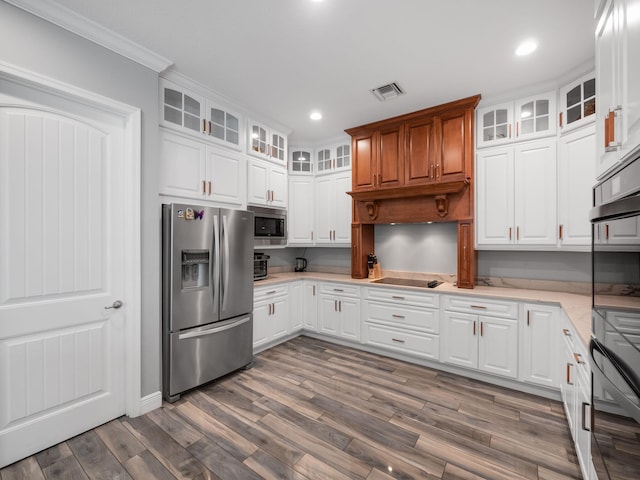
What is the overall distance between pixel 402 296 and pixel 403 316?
0.23m

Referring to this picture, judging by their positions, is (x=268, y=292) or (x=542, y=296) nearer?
(x=542, y=296)

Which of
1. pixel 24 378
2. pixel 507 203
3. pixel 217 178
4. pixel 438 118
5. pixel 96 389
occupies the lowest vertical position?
pixel 96 389

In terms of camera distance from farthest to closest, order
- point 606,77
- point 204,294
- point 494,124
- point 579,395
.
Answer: point 494,124
point 204,294
point 579,395
point 606,77

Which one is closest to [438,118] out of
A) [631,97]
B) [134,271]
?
[631,97]

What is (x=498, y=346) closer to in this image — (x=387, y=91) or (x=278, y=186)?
(x=387, y=91)

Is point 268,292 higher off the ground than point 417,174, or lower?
lower

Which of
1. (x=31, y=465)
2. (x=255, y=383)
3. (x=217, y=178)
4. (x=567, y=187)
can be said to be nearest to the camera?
(x=31, y=465)

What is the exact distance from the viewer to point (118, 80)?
220cm

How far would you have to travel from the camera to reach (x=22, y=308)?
6.09ft

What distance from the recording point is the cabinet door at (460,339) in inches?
114

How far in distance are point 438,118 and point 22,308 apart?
392 cm

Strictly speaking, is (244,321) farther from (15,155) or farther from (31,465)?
(15,155)

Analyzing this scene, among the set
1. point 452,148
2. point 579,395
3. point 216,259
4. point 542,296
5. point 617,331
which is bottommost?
point 579,395

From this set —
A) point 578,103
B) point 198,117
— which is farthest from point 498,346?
point 198,117
